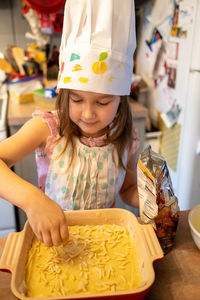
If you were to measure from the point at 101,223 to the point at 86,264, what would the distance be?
0.12 metres

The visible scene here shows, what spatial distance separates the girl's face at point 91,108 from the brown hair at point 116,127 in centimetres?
8

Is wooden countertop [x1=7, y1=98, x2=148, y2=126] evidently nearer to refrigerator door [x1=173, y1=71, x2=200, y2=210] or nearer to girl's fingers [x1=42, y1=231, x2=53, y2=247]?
refrigerator door [x1=173, y1=71, x2=200, y2=210]

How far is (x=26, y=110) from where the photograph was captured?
59.2 inches

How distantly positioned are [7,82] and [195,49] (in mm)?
1091

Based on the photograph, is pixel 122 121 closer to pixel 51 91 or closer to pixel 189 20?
pixel 189 20

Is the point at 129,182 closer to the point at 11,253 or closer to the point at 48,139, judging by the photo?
the point at 48,139

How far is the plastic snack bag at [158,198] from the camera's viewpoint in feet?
1.90

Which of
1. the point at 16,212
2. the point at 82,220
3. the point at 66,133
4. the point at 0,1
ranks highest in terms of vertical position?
the point at 0,1

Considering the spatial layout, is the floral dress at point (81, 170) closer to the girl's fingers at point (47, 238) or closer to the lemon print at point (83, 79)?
the lemon print at point (83, 79)

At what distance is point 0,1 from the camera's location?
71.6 inches

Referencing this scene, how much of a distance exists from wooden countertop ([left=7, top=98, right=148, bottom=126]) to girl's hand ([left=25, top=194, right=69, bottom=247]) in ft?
3.03

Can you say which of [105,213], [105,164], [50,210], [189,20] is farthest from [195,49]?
[50,210]

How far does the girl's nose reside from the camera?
0.72 metres

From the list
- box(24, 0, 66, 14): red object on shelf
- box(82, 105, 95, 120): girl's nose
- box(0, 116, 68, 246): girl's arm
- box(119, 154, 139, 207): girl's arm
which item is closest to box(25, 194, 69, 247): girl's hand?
box(0, 116, 68, 246): girl's arm
